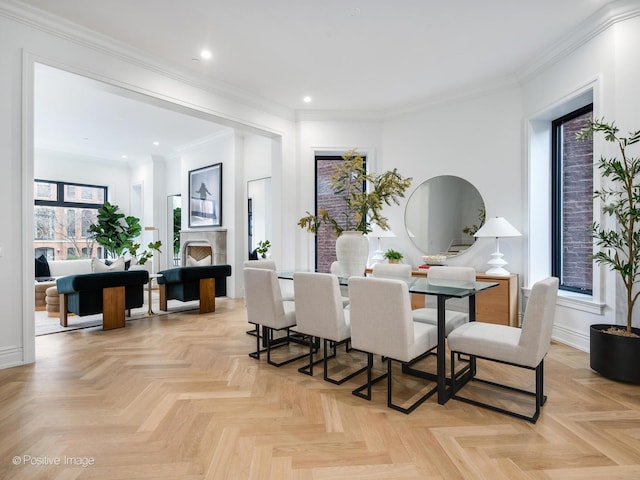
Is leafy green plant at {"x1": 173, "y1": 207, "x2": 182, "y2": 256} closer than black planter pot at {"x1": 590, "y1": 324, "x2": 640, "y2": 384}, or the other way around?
black planter pot at {"x1": 590, "y1": 324, "x2": 640, "y2": 384}

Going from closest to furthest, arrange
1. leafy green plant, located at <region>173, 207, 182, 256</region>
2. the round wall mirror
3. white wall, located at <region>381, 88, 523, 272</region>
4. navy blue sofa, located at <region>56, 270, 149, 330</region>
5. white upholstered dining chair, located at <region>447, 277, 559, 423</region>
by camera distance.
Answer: white upholstered dining chair, located at <region>447, 277, 559, 423</region> < navy blue sofa, located at <region>56, 270, 149, 330</region> < white wall, located at <region>381, 88, 523, 272</region> < the round wall mirror < leafy green plant, located at <region>173, 207, 182, 256</region>

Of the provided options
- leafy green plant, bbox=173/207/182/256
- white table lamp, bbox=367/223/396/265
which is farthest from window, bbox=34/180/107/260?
white table lamp, bbox=367/223/396/265

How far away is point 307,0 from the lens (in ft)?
9.85

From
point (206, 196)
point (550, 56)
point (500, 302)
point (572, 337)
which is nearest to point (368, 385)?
point (500, 302)

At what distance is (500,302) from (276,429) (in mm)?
3060

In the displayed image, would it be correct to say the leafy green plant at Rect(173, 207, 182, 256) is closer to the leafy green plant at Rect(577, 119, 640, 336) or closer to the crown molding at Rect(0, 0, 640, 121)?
the crown molding at Rect(0, 0, 640, 121)

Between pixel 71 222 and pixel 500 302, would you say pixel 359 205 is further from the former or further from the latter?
pixel 71 222

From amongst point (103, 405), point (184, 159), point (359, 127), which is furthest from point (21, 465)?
point (184, 159)

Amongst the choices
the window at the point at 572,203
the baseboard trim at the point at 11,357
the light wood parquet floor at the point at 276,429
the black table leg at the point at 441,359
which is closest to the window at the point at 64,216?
the baseboard trim at the point at 11,357

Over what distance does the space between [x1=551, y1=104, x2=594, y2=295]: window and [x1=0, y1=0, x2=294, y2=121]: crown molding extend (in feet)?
13.0

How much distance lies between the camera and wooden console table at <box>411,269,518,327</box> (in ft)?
13.1

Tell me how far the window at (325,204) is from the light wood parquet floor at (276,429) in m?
2.94

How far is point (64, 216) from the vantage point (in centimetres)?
845

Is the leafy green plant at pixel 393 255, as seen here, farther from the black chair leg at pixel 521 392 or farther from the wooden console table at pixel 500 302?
the black chair leg at pixel 521 392
